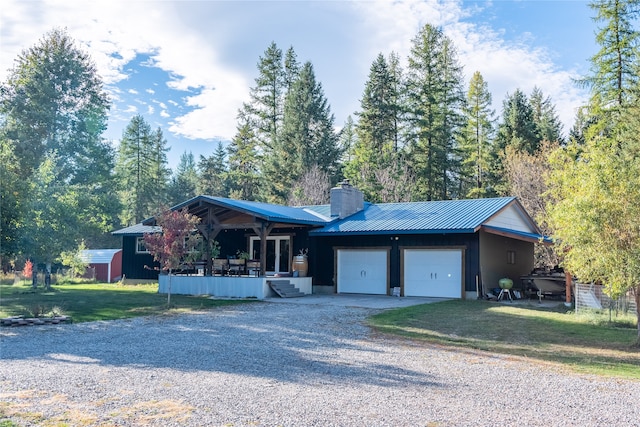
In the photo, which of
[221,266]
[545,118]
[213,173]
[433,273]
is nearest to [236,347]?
[433,273]

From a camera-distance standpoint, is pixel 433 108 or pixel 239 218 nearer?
pixel 239 218

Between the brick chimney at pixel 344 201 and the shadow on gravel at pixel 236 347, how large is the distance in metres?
9.01

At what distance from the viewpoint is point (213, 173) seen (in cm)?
5281

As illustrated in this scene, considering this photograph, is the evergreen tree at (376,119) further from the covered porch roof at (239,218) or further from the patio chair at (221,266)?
the patio chair at (221,266)

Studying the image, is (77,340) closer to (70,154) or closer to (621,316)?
(621,316)

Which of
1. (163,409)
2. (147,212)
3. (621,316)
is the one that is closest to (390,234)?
(621,316)

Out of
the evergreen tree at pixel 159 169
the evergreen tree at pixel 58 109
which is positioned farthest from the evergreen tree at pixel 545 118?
the evergreen tree at pixel 159 169

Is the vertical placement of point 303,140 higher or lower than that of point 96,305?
higher

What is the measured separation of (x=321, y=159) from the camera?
125ft

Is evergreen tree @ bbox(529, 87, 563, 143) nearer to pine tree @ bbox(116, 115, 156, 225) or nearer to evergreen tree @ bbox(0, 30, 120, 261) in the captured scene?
evergreen tree @ bbox(0, 30, 120, 261)

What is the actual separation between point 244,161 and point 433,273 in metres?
31.1

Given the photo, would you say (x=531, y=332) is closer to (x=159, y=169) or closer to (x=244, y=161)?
A: (x=244, y=161)

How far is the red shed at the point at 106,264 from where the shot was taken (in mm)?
31531

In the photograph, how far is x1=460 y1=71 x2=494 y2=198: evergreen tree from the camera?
36.0 m
